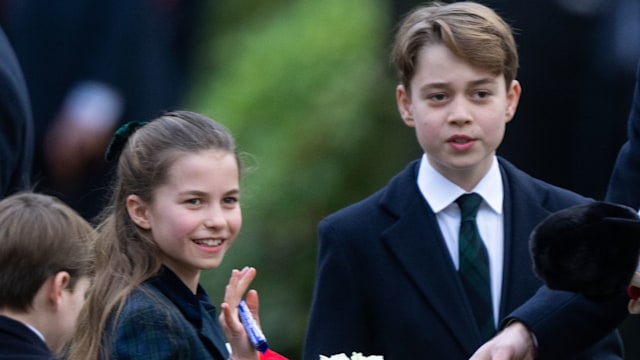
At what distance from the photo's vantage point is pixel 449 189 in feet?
16.2

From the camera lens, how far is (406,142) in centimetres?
713

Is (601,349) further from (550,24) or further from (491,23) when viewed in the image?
(550,24)

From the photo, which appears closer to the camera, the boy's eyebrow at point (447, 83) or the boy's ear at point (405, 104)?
the boy's eyebrow at point (447, 83)

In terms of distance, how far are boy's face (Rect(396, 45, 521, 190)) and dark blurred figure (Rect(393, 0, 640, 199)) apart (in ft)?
5.69

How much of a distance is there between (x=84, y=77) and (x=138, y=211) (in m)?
3.09

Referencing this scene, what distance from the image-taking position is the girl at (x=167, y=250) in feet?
14.4

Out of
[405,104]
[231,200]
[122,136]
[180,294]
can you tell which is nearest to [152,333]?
[180,294]

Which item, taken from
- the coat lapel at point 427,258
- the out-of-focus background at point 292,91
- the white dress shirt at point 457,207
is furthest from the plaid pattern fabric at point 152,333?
the out-of-focus background at point 292,91

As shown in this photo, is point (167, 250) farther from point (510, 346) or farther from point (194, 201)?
point (510, 346)

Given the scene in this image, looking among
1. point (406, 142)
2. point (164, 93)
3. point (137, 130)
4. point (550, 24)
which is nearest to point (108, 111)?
point (164, 93)

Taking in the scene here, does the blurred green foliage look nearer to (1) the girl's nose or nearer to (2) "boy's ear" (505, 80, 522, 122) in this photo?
(2) "boy's ear" (505, 80, 522, 122)

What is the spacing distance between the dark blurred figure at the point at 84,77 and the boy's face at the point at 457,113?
276 centimetres

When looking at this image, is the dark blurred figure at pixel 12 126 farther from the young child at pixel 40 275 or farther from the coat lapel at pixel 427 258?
the coat lapel at pixel 427 258

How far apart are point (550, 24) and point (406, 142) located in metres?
0.73
